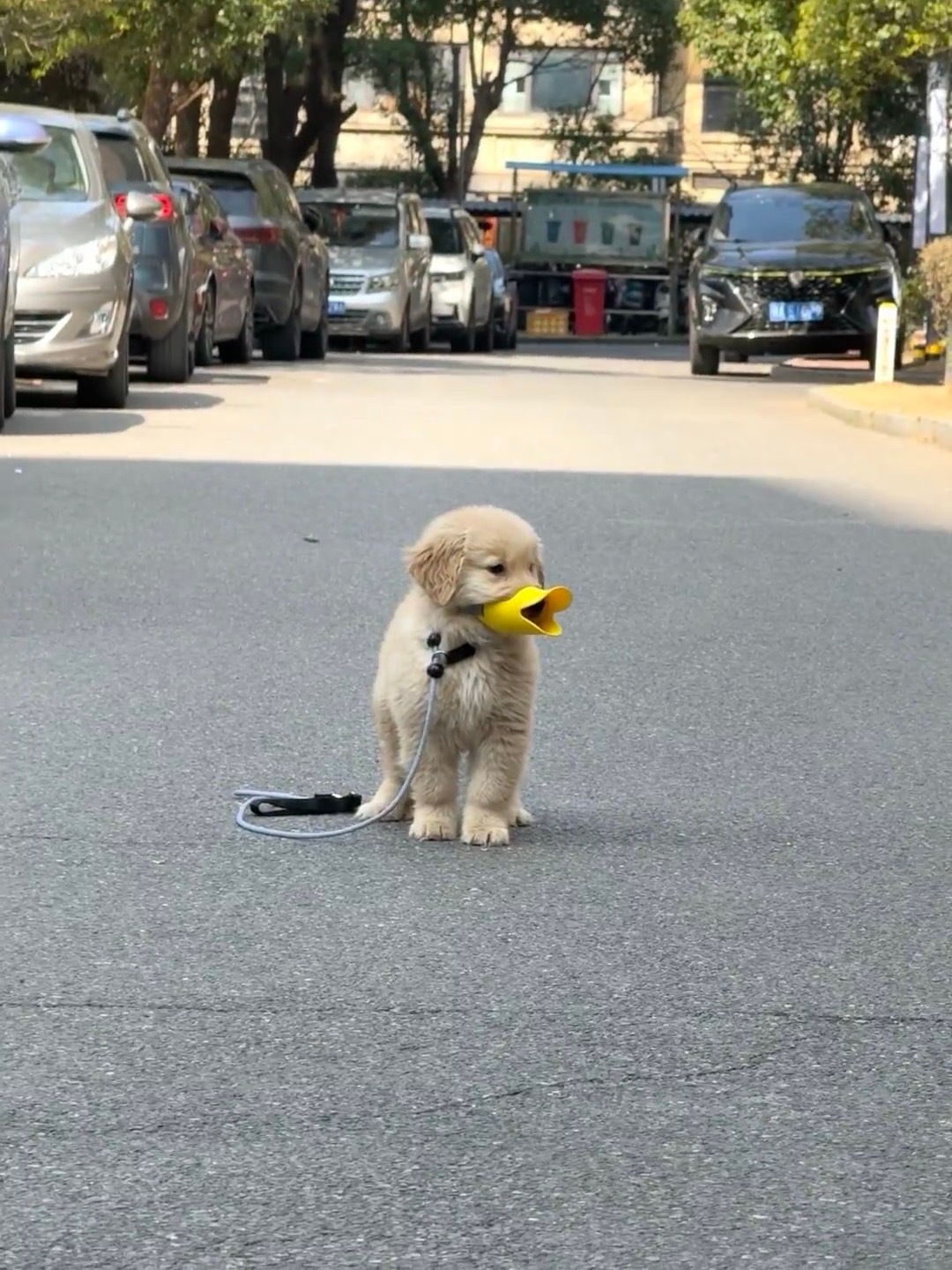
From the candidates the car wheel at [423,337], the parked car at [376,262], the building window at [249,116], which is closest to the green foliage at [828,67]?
the parked car at [376,262]

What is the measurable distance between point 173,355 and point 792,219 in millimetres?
10160

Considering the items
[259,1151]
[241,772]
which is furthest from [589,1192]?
[241,772]

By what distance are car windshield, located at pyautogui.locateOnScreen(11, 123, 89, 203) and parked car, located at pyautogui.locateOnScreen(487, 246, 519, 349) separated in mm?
20875

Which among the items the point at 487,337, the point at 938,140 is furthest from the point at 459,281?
the point at 938,140

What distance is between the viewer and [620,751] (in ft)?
23.9

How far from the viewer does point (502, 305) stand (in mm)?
41406

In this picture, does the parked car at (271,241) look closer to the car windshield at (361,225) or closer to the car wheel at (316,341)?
the car wheel at (316,341)

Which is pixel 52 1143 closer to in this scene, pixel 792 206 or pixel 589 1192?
pixel 589 1192

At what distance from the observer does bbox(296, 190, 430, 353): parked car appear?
113 ft

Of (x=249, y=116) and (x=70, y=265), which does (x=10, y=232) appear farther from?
(x=249, y=116)

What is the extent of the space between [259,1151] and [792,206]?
92.6 feet

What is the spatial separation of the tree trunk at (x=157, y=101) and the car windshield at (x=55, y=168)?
1531 centimetres

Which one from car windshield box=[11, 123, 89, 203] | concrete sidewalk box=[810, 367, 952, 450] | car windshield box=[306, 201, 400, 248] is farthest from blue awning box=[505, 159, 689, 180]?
car windshield box=[11, 123, 89, 203]

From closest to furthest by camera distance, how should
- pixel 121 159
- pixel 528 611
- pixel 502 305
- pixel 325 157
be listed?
pixel 528 611, pixel 121 159, pixel 502 305, pixel 325 157
